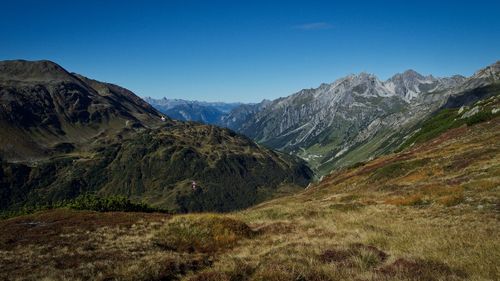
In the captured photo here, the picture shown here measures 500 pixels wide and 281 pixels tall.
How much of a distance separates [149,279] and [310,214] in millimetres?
20041

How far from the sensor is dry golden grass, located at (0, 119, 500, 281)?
12562 mm

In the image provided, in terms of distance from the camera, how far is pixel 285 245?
59.1 feet

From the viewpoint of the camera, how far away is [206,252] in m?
18.7

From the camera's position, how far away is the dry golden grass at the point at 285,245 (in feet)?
41.2

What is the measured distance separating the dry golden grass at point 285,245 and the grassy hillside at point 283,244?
50 mm

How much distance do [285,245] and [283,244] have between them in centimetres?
49

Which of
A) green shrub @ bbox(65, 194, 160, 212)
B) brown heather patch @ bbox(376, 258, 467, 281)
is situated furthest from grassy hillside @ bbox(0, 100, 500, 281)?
green shrub @ bbox(65, 194, 160, 212)

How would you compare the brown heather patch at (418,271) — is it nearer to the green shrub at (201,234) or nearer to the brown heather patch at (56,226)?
the green shrub at (201,234)

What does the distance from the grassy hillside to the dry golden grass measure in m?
0.05

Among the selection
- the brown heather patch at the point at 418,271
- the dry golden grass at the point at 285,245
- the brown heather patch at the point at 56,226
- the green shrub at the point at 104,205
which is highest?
the brown heather patch at the point at 418,271

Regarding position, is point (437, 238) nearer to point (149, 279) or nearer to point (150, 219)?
point (149, 279)

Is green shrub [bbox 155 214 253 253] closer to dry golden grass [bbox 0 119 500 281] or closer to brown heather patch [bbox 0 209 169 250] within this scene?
dry golden grass [bbox 0 119 500 281]

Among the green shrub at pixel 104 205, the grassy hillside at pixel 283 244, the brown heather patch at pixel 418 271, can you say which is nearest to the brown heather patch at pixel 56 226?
the grassy hillside at pixel 283 244

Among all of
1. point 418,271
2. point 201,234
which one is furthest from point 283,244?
point 418,271
